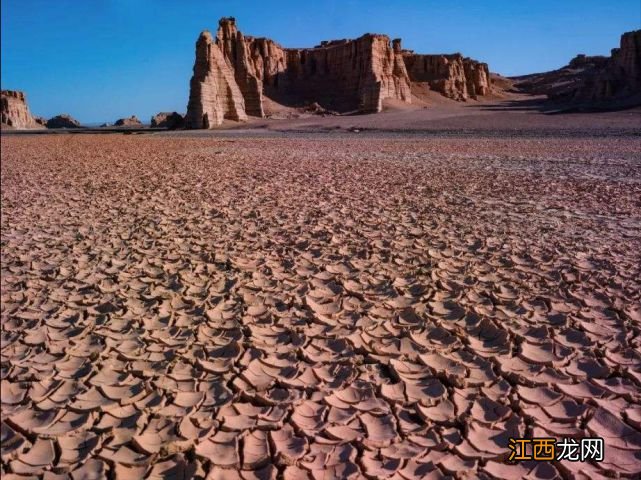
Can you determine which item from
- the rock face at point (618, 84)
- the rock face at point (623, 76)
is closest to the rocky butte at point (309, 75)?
the rock face at point (618, 84)

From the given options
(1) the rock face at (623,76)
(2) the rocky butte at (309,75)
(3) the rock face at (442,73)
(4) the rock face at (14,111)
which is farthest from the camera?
(3) the rock face at (442,73)

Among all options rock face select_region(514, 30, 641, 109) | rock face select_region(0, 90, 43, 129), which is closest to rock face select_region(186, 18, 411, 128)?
rock face select_region(514, 30, 641, 109)

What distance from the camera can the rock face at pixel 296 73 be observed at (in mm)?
39469

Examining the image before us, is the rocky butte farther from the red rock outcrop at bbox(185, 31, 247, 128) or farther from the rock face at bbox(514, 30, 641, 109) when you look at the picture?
the rock face at bbox(514, 30, 641, 109)

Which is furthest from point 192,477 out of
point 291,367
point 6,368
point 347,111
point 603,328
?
point 347,111

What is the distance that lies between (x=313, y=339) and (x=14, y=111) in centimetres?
7085

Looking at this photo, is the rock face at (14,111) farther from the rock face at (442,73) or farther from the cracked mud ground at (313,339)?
the cracked mud ground at (313,339)

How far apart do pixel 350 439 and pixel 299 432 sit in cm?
25

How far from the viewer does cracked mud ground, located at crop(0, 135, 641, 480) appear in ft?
7.23

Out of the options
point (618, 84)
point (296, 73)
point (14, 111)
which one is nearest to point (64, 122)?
point (14, 111)

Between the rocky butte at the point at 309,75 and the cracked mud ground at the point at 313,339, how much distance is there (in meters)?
33.0

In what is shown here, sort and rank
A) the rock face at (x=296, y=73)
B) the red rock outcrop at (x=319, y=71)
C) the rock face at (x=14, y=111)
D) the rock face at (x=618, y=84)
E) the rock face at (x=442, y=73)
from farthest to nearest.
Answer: the rock face at (x=442, y=73) → the rock face at (x=14, y=111) → the red rock outcrop at (x=319, y=71) → the rock face at (x=618, y=84) → the rock face at (x=296, y=73)

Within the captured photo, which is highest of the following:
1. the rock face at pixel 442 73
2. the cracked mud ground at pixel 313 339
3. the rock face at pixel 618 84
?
the rock face at pixel 442 73

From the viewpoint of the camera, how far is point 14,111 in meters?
60.4
